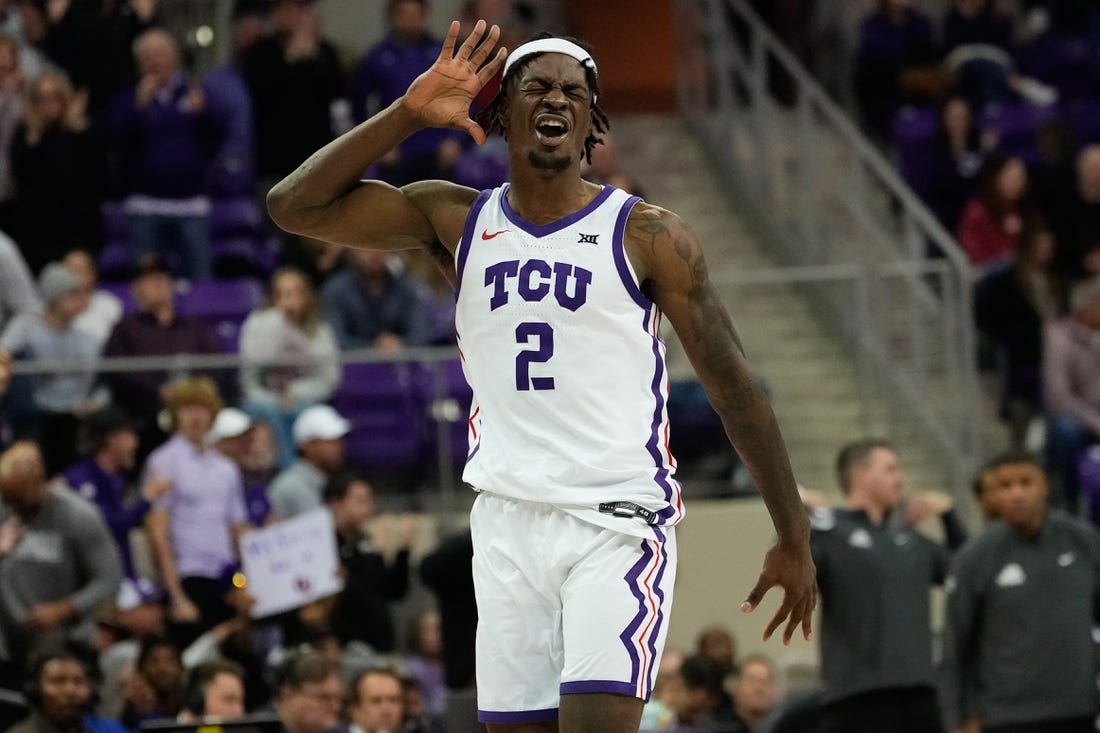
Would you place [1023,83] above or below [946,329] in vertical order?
above

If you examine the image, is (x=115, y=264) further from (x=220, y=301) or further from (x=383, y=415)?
(x=383, y=415)

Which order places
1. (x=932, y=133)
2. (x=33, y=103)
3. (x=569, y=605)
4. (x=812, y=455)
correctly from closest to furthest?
(x=569, y=605) → (x=812, y=455) → (x=33, y=103) → (x=932, y=133)

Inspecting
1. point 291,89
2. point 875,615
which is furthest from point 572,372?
point 291,89

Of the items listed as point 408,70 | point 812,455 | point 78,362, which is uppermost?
point 408,70

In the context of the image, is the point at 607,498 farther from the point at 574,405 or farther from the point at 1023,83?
the point at 1023,83

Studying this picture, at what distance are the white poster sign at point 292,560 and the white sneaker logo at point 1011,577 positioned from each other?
3.42 m

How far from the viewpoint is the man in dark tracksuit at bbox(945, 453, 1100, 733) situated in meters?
9.62

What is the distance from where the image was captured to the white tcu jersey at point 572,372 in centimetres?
557

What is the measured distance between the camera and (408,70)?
47.7ft

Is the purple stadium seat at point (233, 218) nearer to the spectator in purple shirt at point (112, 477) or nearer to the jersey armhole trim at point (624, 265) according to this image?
A: the spectator in purple shirt at point (112, 477)

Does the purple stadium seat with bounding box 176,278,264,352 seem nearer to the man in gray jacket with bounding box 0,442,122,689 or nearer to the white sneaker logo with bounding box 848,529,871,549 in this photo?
the man in gray jacket with bounding box 0,442,122,689

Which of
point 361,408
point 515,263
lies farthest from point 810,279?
point 515,263

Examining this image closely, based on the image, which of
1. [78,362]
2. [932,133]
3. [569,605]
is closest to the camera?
[569,605]

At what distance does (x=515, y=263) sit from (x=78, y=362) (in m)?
6.17
